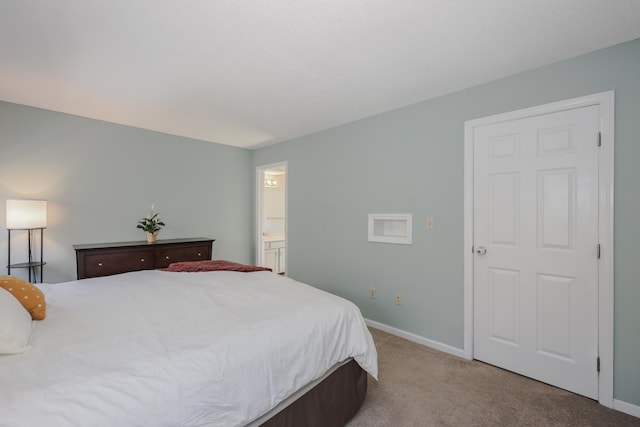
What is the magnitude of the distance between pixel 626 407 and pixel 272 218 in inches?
218

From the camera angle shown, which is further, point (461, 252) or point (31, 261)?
point (31, 261)

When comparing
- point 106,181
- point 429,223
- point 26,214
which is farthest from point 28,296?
point 429,223

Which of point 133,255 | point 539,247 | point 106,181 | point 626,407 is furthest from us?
point 106,181

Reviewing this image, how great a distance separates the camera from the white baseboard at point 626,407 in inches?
73.0

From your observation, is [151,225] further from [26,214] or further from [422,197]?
[422,197]

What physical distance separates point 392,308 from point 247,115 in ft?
8.91

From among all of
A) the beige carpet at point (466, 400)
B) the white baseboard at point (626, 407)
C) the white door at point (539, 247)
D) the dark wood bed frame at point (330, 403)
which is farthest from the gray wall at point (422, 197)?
the dark wood bed frame at point (330, 403)

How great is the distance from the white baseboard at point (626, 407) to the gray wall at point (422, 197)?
0.11ft

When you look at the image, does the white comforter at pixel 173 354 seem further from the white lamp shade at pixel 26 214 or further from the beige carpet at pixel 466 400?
the white lamp shade at pixel 26 214

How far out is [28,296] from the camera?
1.55 m

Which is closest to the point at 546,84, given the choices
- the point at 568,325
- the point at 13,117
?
the point at 568,325

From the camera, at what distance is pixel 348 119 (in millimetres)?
3463

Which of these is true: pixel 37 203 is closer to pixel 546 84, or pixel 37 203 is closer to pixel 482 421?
pixel 482 421

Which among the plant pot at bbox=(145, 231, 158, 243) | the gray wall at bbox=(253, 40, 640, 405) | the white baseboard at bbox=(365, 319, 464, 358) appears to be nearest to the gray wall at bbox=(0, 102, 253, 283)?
the plant pot at bbox=(145, 231, 158, 243)
